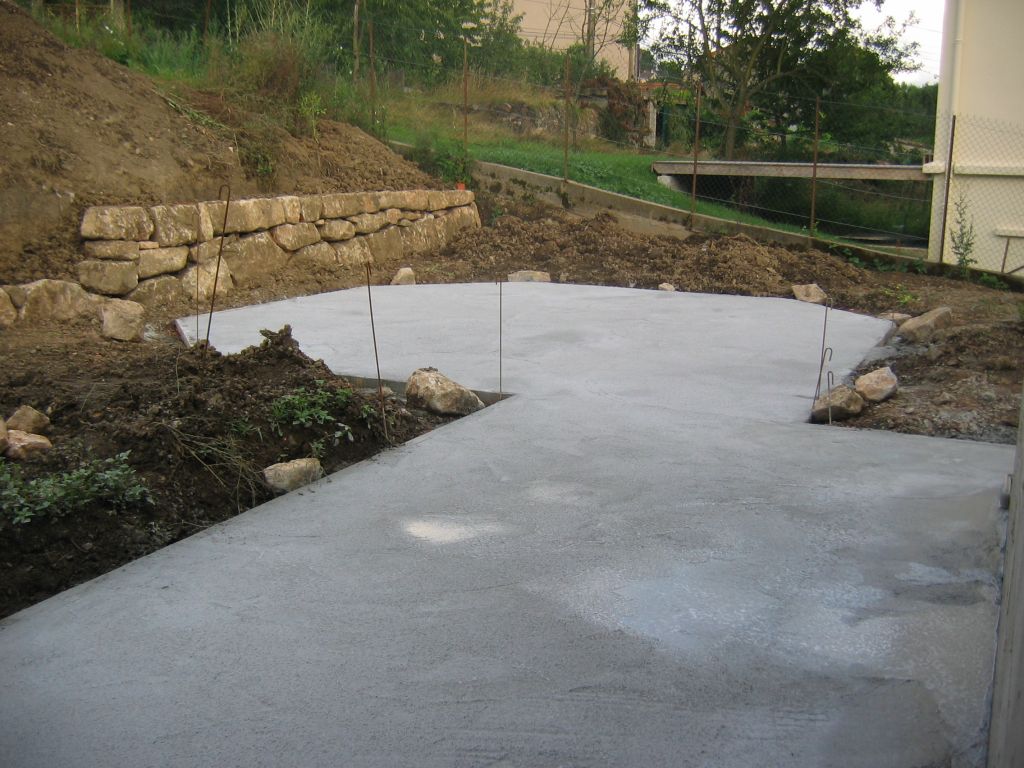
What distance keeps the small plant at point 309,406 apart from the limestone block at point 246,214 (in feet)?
13.8

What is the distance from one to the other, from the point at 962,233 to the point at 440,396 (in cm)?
800

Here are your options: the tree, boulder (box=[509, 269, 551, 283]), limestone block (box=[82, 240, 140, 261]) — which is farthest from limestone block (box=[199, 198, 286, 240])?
the tree

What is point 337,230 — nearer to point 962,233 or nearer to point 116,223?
point 116,223

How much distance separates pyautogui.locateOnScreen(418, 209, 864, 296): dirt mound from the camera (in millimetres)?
8625

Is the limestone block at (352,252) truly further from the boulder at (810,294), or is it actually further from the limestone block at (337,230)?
the boulder at (810,294)

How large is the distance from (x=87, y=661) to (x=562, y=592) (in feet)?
4.13

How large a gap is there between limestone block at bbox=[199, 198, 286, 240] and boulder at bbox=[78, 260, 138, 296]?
2.92 feet

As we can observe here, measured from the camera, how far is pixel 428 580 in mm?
2717

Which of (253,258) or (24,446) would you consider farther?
(253,258)

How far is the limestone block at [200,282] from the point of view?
24.3ft

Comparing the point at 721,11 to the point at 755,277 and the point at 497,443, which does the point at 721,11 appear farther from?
the point at 497,443

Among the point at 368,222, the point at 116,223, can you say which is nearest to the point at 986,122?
the point at 368,222

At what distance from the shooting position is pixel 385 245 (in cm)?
984

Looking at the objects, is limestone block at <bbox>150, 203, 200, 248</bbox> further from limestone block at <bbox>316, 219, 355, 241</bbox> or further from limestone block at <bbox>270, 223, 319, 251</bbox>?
limestone block at <bbox>316, 219, 355, 241</bbox>
